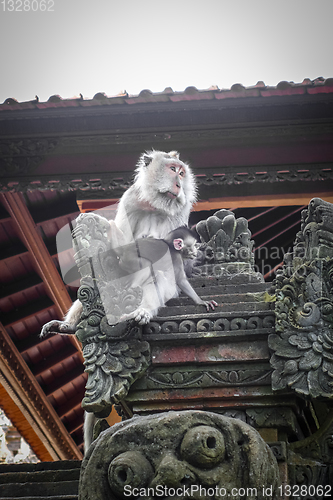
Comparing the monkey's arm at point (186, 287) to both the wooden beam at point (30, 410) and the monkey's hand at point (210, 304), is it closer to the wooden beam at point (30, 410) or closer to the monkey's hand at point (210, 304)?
the monkey's hand at point (210, 304)

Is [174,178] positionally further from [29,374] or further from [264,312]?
[29,374]

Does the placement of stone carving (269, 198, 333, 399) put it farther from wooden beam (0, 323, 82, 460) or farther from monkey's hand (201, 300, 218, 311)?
wooden beam (0, 323, 82, 460)

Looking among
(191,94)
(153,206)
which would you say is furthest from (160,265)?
(191,94)

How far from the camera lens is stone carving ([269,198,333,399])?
3.72 meters

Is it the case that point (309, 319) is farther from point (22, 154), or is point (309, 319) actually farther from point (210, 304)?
point (22, 154)

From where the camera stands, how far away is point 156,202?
17.5ft

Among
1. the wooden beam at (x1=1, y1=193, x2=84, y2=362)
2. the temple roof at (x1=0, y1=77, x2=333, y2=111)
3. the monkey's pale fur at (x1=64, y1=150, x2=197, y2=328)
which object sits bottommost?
the wooden beam at (x1=1, y1=193, x2=84, y2=362)

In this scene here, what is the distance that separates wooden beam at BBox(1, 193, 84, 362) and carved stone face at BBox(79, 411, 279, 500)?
6132 millimetres

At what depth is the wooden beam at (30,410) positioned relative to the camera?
10.4m

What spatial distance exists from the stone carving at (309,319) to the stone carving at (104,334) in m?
0.90

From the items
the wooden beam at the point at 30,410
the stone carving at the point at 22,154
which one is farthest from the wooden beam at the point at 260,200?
the wooden beam at the point at 30,410

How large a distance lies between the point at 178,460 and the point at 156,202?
2691mm

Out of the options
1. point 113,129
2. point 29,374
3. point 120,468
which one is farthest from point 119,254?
point 29,374

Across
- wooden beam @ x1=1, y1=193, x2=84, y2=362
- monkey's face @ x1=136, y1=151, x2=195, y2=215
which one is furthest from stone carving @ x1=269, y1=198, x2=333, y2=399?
wooden beam @ x1=1, y1=193, x2=84, y2=362
